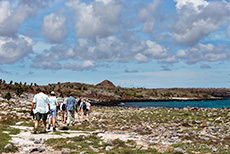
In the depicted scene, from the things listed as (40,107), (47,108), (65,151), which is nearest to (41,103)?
(40,107)

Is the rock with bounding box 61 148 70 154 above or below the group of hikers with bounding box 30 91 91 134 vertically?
below

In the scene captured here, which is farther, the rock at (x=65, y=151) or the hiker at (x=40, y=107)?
the hiker at (x=40, y=107)

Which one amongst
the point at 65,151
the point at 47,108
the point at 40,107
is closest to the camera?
the point at 65,151

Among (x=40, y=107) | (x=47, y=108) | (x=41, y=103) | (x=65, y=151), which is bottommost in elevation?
(x=65, y=151)

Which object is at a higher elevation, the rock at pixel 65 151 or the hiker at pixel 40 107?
the hiker at pixel 40 107

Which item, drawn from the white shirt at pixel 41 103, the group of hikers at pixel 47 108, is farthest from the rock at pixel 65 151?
the white shirt at pixel 41 103

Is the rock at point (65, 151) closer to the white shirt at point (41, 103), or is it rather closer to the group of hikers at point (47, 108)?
the group of hikers at point (47, 108)

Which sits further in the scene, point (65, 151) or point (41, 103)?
point (41, 103)

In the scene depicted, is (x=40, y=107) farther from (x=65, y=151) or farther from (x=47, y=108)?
(x=65, y=151)

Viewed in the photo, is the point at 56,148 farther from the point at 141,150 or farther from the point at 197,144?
the point at 197,144

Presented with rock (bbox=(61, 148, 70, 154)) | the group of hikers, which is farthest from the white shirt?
rock (bbox=(61, 148, 70, 154))

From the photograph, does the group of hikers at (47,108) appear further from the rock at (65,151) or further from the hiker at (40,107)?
the rock at (65,151)

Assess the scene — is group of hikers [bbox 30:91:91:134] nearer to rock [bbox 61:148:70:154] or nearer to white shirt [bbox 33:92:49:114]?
white shirt [bbox 33:92:49:114]

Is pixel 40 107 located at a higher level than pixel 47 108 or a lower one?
higher
